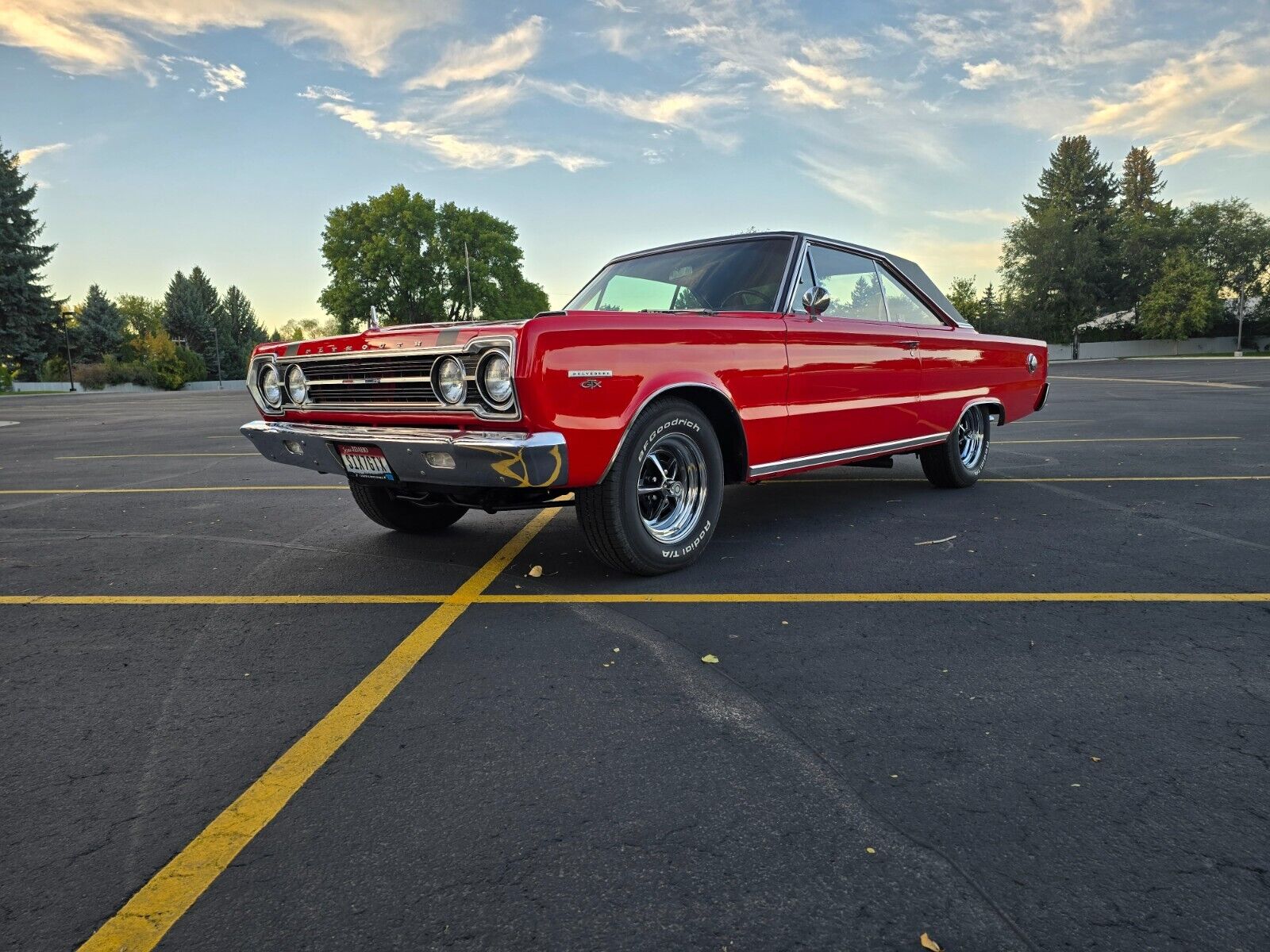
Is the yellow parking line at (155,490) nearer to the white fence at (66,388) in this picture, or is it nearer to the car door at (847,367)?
the car door at (847,367)

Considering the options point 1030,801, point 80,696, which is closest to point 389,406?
point 80,696

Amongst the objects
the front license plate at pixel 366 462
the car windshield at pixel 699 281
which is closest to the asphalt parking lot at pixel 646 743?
the front license plate at pixel 366 462

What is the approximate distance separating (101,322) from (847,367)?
83073 millimetres

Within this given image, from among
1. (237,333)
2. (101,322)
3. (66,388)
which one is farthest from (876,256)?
(237,333)

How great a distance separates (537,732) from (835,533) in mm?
3126

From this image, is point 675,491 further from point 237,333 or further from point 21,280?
point 237,333

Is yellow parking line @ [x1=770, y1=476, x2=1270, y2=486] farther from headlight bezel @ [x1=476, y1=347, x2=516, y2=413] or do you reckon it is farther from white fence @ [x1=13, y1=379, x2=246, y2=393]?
white fence @ [x1=13, y1=379, x2=246, y2=393]

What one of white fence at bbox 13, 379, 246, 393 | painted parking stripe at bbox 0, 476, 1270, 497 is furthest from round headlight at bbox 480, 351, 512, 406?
white fence at bbox 13, 379, 246, 393

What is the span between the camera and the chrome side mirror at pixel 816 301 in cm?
492

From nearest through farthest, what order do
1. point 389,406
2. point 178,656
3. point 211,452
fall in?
1. point 178,656
2. point 389,406
3. point 211,452

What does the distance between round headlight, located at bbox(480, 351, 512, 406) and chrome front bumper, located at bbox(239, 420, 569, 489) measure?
0.16m

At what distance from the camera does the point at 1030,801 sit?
209 cm

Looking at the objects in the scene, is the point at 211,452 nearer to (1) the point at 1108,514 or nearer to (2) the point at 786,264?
(2) the point at 786,264

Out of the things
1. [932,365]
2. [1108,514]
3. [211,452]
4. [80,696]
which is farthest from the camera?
[211,452]
